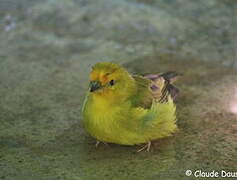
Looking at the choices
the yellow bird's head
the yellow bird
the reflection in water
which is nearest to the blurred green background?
the reflection in water

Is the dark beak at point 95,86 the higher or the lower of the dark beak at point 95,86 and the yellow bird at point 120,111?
the higher

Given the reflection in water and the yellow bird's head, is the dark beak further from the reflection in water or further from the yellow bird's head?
the reflection in water

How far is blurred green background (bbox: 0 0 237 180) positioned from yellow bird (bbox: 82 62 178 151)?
17 cm

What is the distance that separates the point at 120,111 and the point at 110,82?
0.81ft

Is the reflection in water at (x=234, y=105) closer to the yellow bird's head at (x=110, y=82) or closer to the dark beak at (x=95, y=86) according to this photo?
the yellow bird's head at (x=110, y=82)

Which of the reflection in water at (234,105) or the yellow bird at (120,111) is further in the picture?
the reflection in water at (234,105)

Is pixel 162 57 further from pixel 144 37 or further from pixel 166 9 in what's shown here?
pixel 166 9

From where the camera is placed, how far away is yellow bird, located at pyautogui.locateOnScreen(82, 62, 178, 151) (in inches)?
169

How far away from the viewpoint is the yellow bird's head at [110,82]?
4.26 m

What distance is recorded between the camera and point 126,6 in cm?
757

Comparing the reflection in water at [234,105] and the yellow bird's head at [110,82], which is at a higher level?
the yellow bird's head at [110,82]

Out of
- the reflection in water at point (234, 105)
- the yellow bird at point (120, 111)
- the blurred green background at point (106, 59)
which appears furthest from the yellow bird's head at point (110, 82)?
the reflection in water at point (234, 105)

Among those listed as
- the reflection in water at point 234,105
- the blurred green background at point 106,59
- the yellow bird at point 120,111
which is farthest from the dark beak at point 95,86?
the reflection in water at point 234,105

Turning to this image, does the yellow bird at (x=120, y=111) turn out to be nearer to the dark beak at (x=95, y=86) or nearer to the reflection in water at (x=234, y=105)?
the dark beak at (x=95, y=86)
